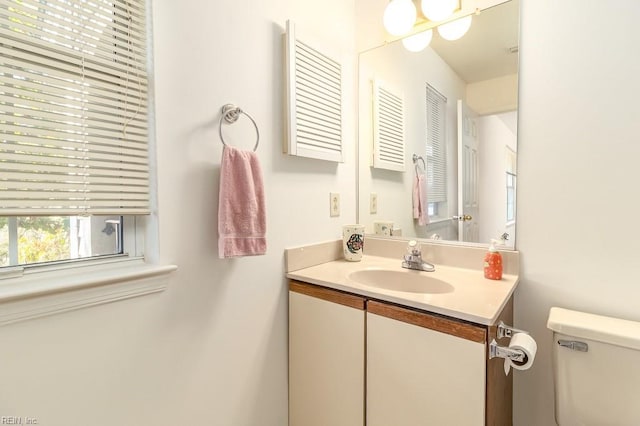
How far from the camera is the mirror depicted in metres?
1.35

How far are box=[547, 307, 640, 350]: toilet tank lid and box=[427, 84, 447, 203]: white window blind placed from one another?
0.71m

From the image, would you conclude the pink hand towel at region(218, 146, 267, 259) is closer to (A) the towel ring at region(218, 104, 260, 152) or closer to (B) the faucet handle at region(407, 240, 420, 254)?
(A) the towel ring at region(218, 104, 260, 152)

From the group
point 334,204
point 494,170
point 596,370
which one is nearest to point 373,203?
point 334,204

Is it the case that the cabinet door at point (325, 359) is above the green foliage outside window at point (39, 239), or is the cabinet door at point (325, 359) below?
below

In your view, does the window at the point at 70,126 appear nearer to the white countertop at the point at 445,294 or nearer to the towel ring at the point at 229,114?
the towel ring at the point at 229,114

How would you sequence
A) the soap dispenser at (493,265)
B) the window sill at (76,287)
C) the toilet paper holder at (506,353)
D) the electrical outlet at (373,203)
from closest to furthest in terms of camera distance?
the window sill at (76,287), the toilet paper holder at (506,353), the soap dispenser at (493,265), the electrical outlet at (373,203)

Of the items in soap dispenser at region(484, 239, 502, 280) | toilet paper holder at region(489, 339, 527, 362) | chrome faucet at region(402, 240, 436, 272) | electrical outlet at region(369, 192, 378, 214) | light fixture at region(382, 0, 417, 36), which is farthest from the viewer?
electrical outlet at region(369, 192, 378, 214)

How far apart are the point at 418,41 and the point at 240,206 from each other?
1286 millimetres

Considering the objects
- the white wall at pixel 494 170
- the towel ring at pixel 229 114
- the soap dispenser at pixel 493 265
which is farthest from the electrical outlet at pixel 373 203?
the towel ring at pixel 229 114

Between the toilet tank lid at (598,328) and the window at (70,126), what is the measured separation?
56.9 inches

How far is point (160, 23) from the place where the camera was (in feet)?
3.20

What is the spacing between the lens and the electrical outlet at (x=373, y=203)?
181 cm

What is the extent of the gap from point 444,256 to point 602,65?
95cm

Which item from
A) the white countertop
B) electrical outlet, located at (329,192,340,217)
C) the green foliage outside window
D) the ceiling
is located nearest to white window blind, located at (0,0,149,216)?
the green foliage outside window
